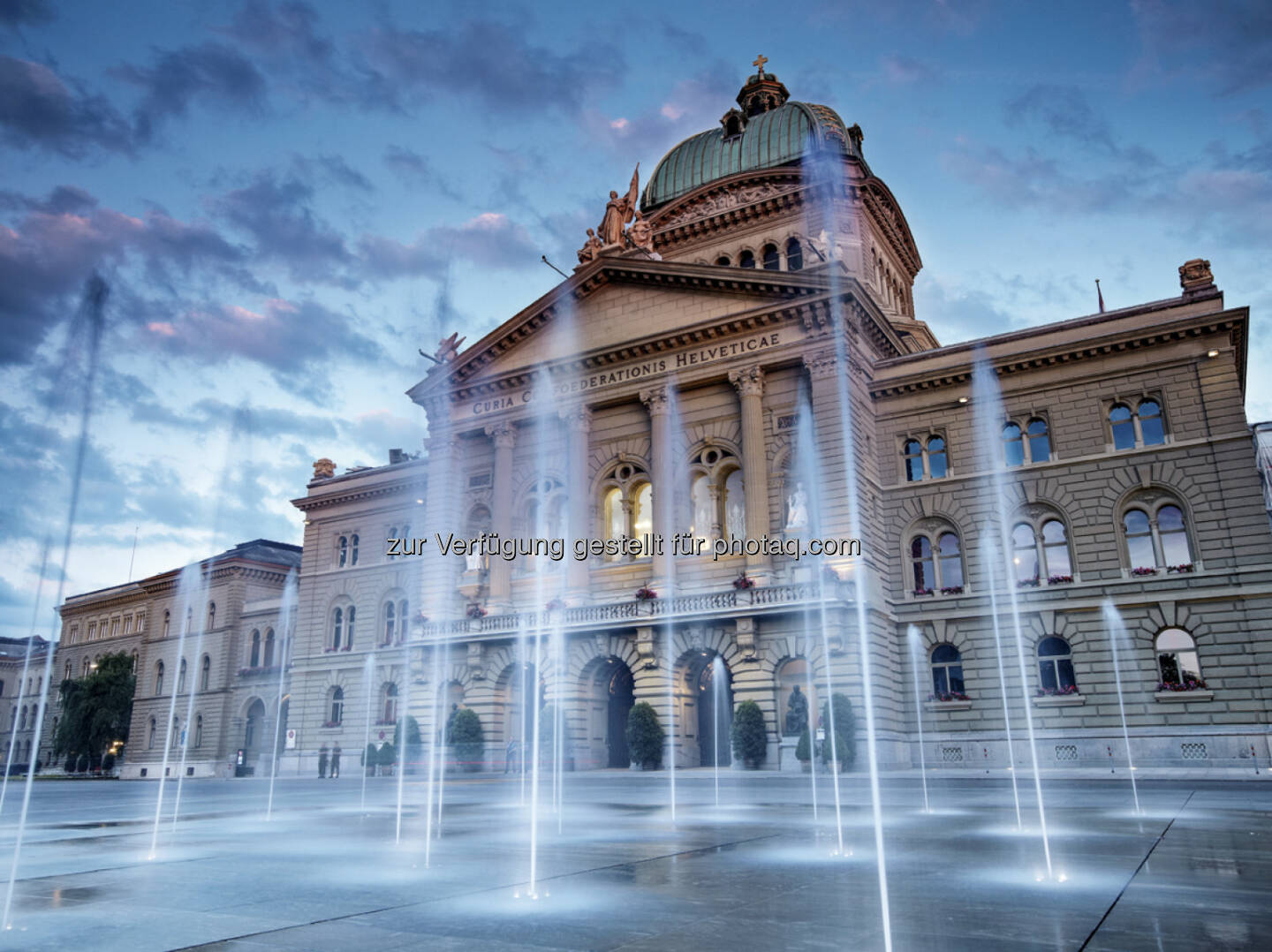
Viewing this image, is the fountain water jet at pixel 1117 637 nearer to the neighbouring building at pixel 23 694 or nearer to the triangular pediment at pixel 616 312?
the triangular pediment at pixel 616 312

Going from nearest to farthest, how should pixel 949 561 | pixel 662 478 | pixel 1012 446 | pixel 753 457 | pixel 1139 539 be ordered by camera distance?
1. pixel 1139 539
2. pixel 753 457
3. pixel 1012 446
4. pixel 949 561
5. pixel 662 478

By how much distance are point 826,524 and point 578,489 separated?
1084 cm

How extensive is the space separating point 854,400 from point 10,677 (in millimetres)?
103964

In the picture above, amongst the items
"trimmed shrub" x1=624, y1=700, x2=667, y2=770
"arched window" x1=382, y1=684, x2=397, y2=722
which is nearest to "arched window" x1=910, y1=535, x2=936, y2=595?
"trimmed shrub" x1=624, y1=700, x2=667, y2=770

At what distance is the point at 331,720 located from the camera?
49.0m

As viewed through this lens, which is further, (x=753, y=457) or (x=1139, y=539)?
(x=753, y=457)

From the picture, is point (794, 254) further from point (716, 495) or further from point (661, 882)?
point (661, 882)

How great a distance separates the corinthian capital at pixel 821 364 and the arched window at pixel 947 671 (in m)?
10.9

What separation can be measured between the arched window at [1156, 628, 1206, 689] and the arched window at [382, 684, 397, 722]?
33451 mm

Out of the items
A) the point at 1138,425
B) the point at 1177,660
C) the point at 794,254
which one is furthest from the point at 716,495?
the point at 794,254

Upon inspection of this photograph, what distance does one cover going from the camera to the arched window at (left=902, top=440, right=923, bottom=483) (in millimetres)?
37375

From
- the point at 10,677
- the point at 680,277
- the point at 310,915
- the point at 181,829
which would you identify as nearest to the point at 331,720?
→ the point at 680,277

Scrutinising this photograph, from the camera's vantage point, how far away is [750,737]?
31.4 m

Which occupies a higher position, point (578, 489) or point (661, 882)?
point (578, 489)
